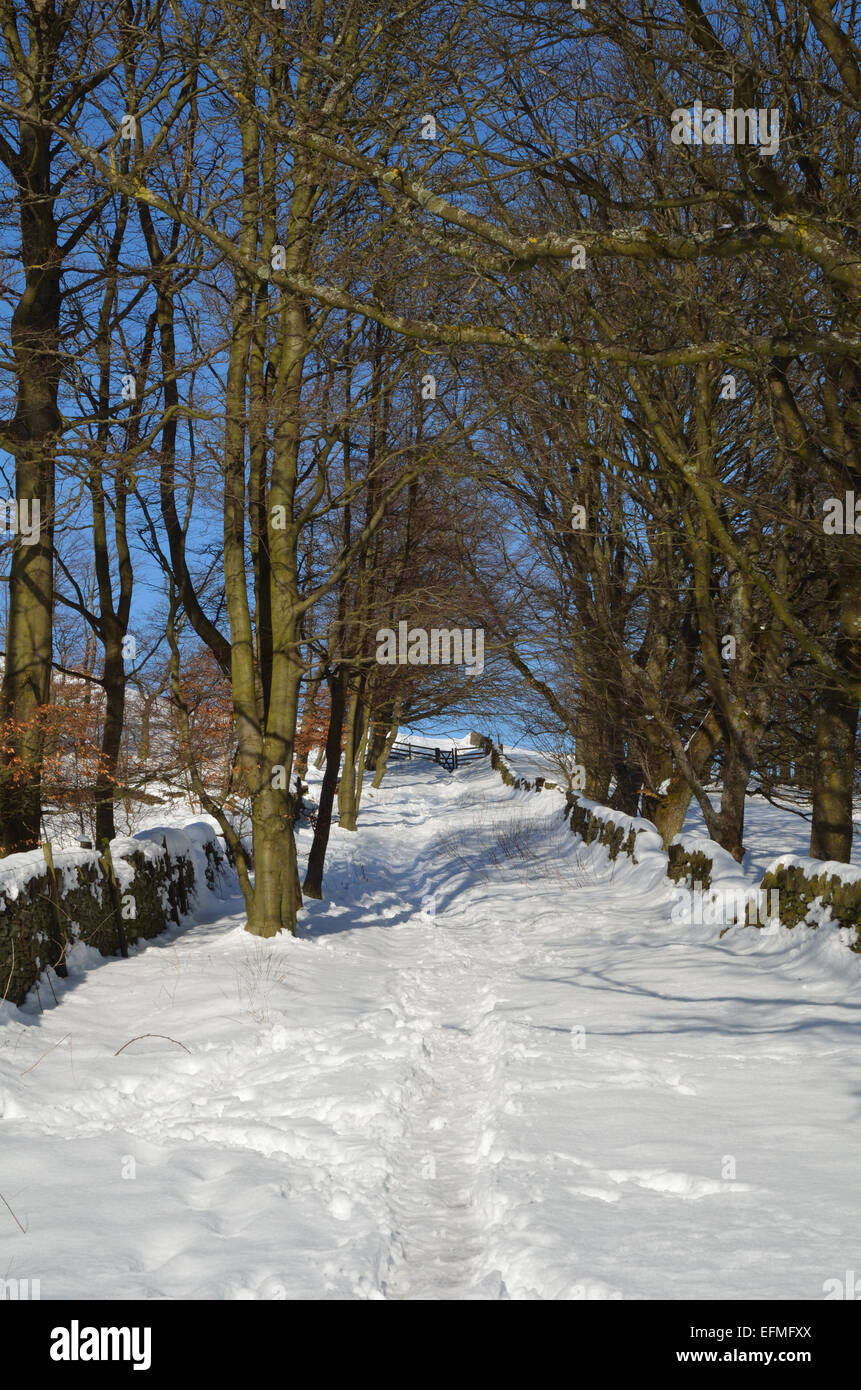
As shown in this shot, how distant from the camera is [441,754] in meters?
57.6

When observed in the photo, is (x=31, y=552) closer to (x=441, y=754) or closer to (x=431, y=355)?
(x=431, y=355)

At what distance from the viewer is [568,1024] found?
24.2 feet

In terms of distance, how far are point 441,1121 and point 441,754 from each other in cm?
5210

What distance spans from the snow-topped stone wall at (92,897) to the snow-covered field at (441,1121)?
0.33 m

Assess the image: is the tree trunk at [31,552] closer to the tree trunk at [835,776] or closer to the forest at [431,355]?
the forest at [431,355]

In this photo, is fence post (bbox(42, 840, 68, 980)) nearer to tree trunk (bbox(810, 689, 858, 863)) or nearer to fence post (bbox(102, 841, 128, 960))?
fence post (bbox(102, 841, 128, 960))

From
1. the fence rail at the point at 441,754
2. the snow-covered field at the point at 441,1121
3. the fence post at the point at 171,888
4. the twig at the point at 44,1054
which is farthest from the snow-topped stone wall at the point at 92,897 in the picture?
the fence rail at the point at 441,754

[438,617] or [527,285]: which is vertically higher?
[527,285]

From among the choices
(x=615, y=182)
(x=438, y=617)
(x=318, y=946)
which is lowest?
(x=318, y=946)

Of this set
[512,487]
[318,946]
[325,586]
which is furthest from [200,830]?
[512,487]

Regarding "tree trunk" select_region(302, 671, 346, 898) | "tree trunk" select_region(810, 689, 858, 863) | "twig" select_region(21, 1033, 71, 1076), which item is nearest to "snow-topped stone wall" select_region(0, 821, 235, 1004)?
"twig" select_region(21, 1033, 71, 1076)

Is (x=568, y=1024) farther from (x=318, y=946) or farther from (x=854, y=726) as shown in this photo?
(x=854, y=726)

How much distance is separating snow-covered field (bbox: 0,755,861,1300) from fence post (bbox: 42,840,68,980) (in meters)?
0.20
